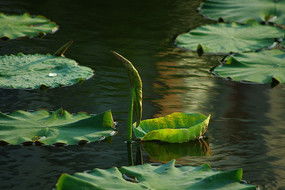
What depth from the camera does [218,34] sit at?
4379 mm

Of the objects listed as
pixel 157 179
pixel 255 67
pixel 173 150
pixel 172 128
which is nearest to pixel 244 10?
pixel 255 67

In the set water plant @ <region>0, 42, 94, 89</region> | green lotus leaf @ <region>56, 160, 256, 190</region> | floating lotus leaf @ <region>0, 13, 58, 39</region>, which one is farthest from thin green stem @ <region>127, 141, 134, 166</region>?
floating lotus leaf @ <region>0, 13, 58, 39</region>

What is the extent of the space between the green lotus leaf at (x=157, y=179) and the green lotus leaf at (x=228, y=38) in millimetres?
1855

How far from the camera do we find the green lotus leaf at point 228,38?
4.20 metres

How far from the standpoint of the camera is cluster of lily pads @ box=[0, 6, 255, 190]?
2309 mm

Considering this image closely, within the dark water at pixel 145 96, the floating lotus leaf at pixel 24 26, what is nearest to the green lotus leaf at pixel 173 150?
the dark water at pixel 145 96

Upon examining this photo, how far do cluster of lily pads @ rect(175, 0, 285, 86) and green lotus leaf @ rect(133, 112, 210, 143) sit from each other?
0.82 metres

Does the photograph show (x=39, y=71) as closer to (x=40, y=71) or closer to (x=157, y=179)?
(x=40, y=71)

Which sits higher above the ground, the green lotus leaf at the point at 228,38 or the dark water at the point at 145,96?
the green lotus leaf at the point at 228,38

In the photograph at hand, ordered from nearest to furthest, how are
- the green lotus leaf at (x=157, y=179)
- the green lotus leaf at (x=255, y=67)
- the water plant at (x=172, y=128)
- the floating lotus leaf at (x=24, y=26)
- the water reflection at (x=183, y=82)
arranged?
the green lotus leaf at (x=157, y=179), the water plant at (x=172, y=128), the water reflection at (x=183, y=82), the green lotus leaf at (x=255, y=67), the floating lotus leaf at (x=24, y=26)

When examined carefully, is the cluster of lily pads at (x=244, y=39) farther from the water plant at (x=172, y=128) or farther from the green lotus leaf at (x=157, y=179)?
the green lotus leaf at (x=157, y=179)

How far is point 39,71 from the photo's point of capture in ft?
12.2

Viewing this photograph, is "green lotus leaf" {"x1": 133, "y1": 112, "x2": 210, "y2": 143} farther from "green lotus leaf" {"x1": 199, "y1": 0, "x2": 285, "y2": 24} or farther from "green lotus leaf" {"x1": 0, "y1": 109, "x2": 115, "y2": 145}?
"green lotus leaf" {"x1": 199, "y1": 0, "x2": 285, "y2": 24}

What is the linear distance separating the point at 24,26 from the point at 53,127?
72.1 inches
